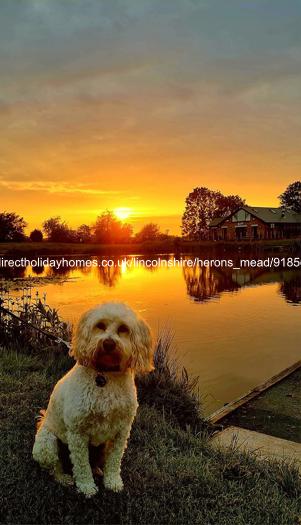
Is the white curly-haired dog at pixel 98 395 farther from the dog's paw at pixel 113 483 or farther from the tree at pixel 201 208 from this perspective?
the tree at pixel 201 208

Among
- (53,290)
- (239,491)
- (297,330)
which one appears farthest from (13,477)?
(53,290)

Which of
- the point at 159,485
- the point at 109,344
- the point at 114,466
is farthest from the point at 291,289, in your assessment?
the point at 109,344

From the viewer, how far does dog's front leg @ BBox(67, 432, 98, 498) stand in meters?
3.32

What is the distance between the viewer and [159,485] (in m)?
3.79

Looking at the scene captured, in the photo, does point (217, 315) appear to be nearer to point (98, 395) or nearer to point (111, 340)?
point (98, 395)

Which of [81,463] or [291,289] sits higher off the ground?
[81,463]

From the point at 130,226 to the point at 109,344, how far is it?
90.6m

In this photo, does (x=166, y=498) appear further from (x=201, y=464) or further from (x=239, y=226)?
(x=239, y=226)

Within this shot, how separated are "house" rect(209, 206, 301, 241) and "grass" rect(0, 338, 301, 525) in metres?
73.8

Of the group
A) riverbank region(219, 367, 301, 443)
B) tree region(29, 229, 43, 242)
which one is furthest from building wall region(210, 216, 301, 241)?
riverbank region(219, 367, 301, 443)

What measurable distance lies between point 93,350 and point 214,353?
27.4 feet

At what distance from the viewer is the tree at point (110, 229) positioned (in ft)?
262

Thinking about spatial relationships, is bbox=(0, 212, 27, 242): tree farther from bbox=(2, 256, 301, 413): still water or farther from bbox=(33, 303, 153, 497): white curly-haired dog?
bbox=(33, 303, 153, 497): white curly-haired dog

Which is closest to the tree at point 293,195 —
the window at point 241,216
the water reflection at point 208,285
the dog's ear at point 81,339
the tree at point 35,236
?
the window at point 241,216
